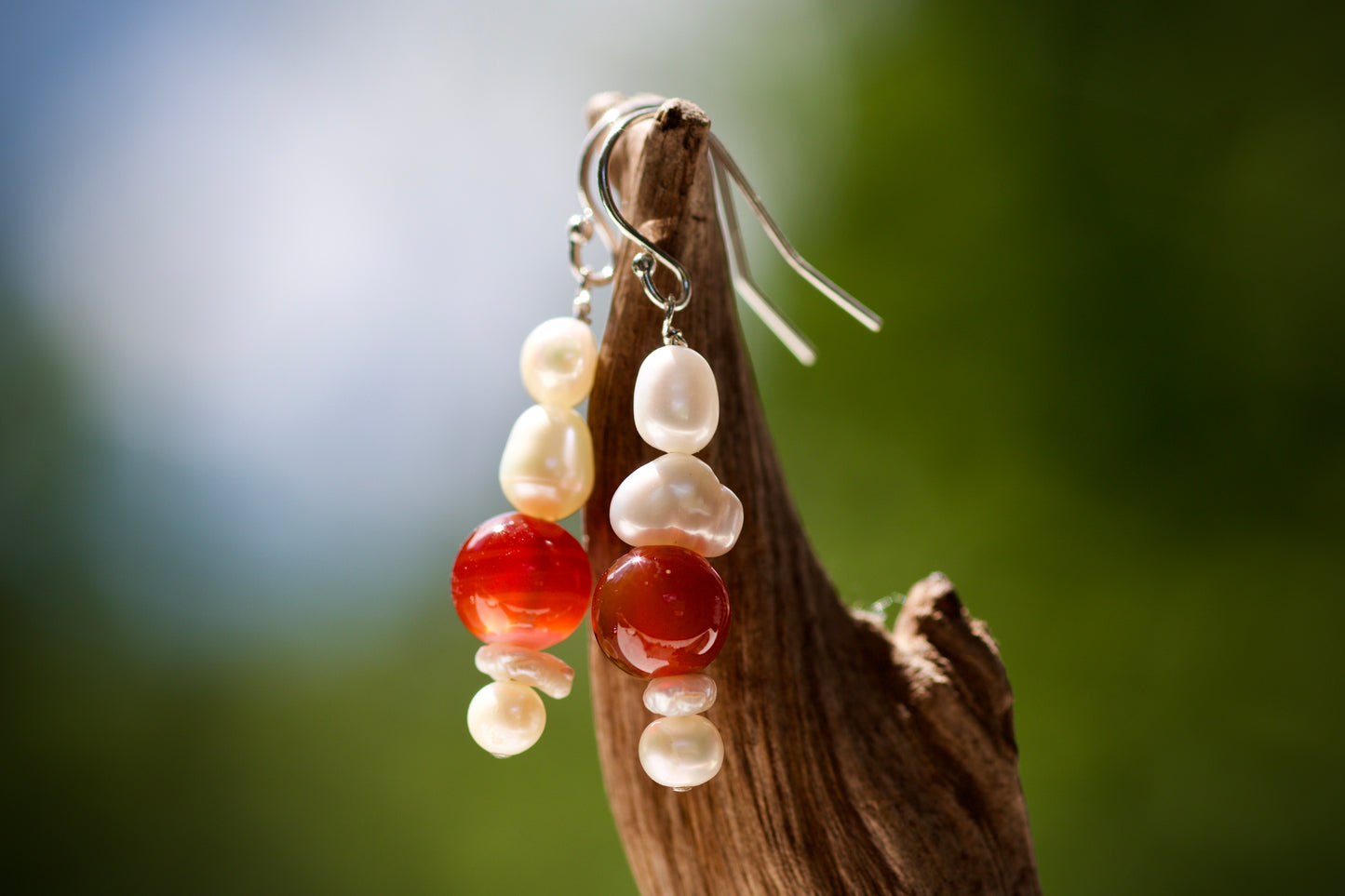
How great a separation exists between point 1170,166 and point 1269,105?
12 cm

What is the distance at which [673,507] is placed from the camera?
1.84ft

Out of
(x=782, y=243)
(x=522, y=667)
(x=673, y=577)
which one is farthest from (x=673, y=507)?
(x=782, y=243)

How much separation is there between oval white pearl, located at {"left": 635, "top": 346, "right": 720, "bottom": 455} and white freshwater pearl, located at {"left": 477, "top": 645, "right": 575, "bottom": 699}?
6.5 inches

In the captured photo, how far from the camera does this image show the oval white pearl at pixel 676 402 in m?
0.57

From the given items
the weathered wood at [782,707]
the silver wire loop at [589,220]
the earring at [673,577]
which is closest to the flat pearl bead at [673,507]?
the earring at [673,577]

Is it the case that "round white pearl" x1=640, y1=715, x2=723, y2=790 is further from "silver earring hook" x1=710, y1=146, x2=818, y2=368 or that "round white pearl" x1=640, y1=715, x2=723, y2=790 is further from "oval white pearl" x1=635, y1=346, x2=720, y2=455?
"silver earring hook" x1=710, y1=146, x2=818, y2=368

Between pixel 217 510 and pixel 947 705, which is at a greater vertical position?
pixel 217 510

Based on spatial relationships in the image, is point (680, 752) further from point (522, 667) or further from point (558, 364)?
point (558, 364)

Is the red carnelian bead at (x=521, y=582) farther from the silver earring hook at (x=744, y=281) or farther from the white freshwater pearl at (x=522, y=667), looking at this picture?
the silver earring hook at (x=744, y=281)

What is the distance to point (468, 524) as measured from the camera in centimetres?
129

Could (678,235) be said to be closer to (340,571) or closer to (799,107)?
(799,107)

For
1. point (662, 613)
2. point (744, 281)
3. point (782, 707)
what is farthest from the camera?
point (744, 281)

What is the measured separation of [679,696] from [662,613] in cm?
5

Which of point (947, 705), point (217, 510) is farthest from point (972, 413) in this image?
point (217, 510)
